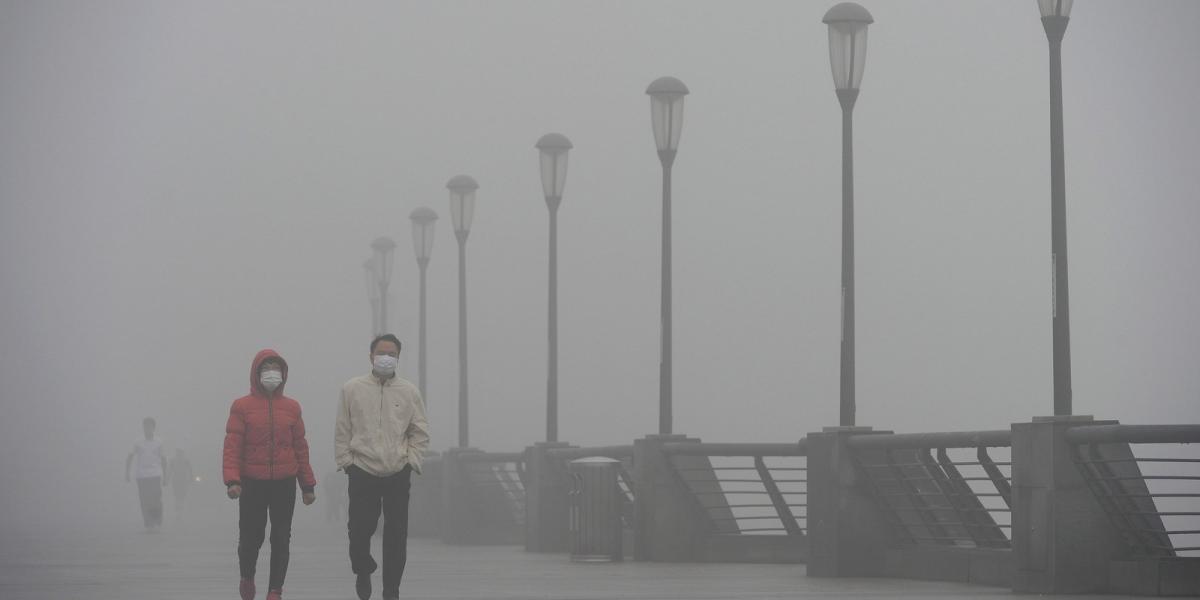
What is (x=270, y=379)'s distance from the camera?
568 inches

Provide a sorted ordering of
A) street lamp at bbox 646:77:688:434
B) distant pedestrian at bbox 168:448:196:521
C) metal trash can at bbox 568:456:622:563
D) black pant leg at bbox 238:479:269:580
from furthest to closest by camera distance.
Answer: distant pedestrian at bbox 168:448:196:521 → street lamp at bbox 646:77:688:434 → metal trash can at bbox 568:456:622:563 → black pant leg at bbox 238:479:269:580

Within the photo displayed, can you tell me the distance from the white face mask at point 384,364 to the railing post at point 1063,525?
4676 millimetres

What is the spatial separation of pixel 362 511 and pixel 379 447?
1.60 feet

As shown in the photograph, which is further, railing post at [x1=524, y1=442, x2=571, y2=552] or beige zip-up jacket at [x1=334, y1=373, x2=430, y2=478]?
railing post at [x1=524, y1=442, x2=571, y2=552]

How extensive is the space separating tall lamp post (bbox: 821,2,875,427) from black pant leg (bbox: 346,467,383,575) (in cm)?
685

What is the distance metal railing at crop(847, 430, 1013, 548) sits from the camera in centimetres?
1714

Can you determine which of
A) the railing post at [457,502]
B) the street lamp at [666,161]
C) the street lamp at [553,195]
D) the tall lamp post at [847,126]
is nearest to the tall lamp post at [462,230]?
the railing post at [457,502]

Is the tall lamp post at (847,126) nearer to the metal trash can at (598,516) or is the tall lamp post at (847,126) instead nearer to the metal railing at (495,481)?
the metal trash can at (598,516)

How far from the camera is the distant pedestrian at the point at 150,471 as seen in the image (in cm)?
3619

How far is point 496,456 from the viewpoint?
3222 cm

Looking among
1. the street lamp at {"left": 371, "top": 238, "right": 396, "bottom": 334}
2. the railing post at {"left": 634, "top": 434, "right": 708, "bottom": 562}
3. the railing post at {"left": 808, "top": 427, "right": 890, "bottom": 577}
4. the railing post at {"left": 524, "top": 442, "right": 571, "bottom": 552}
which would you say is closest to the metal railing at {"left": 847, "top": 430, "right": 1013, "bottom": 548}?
the railing post at {"left": 808, "top": 427, "right": 890, "bottom": 577}

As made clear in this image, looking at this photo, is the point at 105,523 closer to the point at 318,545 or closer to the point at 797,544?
the point at 318,545

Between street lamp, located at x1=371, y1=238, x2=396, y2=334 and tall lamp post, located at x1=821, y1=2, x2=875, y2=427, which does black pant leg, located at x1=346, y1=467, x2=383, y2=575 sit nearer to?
tall lamp post, located at x1=821, y1=2, x2=875, y2=427

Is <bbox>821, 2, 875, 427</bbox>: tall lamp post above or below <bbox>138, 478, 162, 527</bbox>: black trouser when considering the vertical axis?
above
